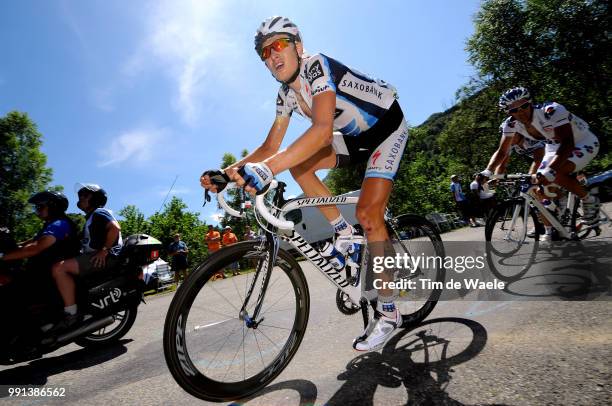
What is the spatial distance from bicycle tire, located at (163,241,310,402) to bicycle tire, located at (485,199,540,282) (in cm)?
276

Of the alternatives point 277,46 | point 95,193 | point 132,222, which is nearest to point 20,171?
point 132,222

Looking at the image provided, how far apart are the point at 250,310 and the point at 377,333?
94cm

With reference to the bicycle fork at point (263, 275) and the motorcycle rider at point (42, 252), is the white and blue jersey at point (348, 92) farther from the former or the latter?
the motorcycle rider at point (42, 252)

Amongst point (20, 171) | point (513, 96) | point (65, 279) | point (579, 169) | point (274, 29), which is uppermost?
point (20, 171)

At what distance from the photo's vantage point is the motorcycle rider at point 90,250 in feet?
12.5

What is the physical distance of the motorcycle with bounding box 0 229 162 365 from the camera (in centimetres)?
359

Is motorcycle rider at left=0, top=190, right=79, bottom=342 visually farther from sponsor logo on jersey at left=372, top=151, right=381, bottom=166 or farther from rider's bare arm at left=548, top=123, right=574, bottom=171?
rider's bare arm at left=548, top=123, right=574, bottom=171

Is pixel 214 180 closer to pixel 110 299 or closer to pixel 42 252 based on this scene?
pixel 110 299

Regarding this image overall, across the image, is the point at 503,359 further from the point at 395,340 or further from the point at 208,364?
the point at 208,364

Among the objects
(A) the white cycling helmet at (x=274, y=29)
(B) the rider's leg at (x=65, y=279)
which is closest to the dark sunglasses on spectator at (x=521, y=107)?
(A) the white cycling helmet at (x=274, y=29)

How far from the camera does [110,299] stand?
13.2 feet

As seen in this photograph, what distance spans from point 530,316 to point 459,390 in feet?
4.37

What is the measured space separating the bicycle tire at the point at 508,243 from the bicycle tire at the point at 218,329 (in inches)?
109

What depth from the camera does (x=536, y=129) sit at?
448cm
